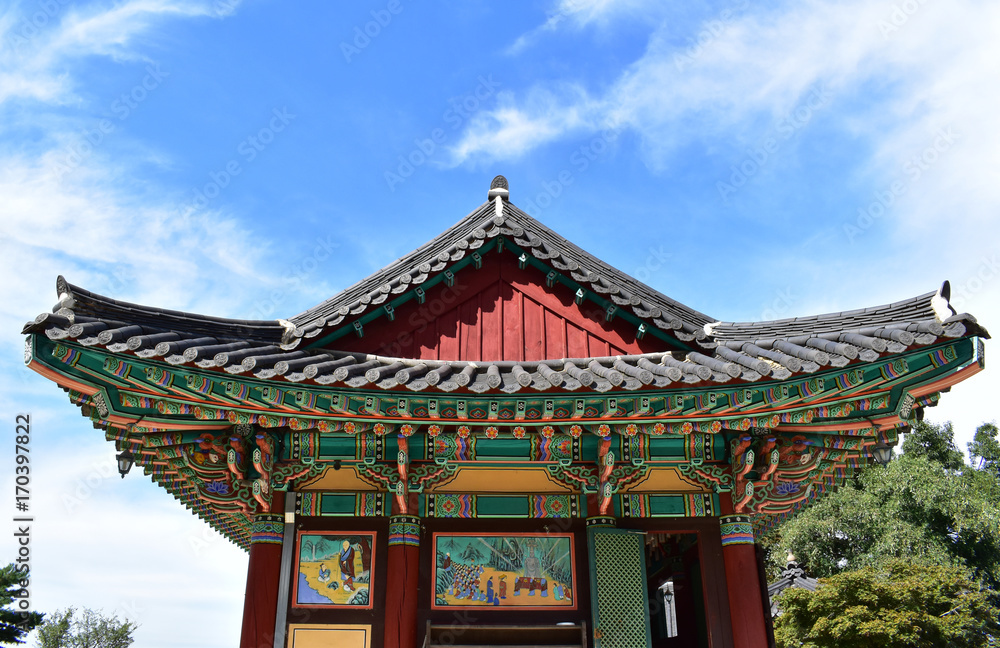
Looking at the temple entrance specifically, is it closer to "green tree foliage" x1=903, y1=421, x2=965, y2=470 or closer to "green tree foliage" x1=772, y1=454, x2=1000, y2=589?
"green tree foliage" x1=772, y1=454, x2=1000, y2=589

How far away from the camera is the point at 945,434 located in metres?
36.2

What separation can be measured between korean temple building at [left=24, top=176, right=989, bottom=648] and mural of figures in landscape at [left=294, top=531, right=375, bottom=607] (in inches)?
0.8

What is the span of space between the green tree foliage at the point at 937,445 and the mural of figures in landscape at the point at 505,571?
34.6m

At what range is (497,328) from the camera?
29.4ft

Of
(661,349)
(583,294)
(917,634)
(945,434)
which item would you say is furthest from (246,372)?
(945,434)

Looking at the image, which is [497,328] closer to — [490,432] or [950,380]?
[490,432]

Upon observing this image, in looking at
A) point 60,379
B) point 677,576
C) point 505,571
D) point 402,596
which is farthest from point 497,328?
point 677,576

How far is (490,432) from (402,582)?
186cm

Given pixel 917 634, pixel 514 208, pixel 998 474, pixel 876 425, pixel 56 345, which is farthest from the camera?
pixel 998 474

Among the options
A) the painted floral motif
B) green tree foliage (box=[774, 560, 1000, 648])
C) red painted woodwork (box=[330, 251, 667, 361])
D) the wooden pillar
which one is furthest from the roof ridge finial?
green tree foliage (box=[774, 560, 1000, 648])

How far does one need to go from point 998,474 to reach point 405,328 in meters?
37.1

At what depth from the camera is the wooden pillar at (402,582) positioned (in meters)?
7.23

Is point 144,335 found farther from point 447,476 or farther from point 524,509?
point 524,509

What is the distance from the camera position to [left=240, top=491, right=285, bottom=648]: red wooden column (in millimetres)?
7180
